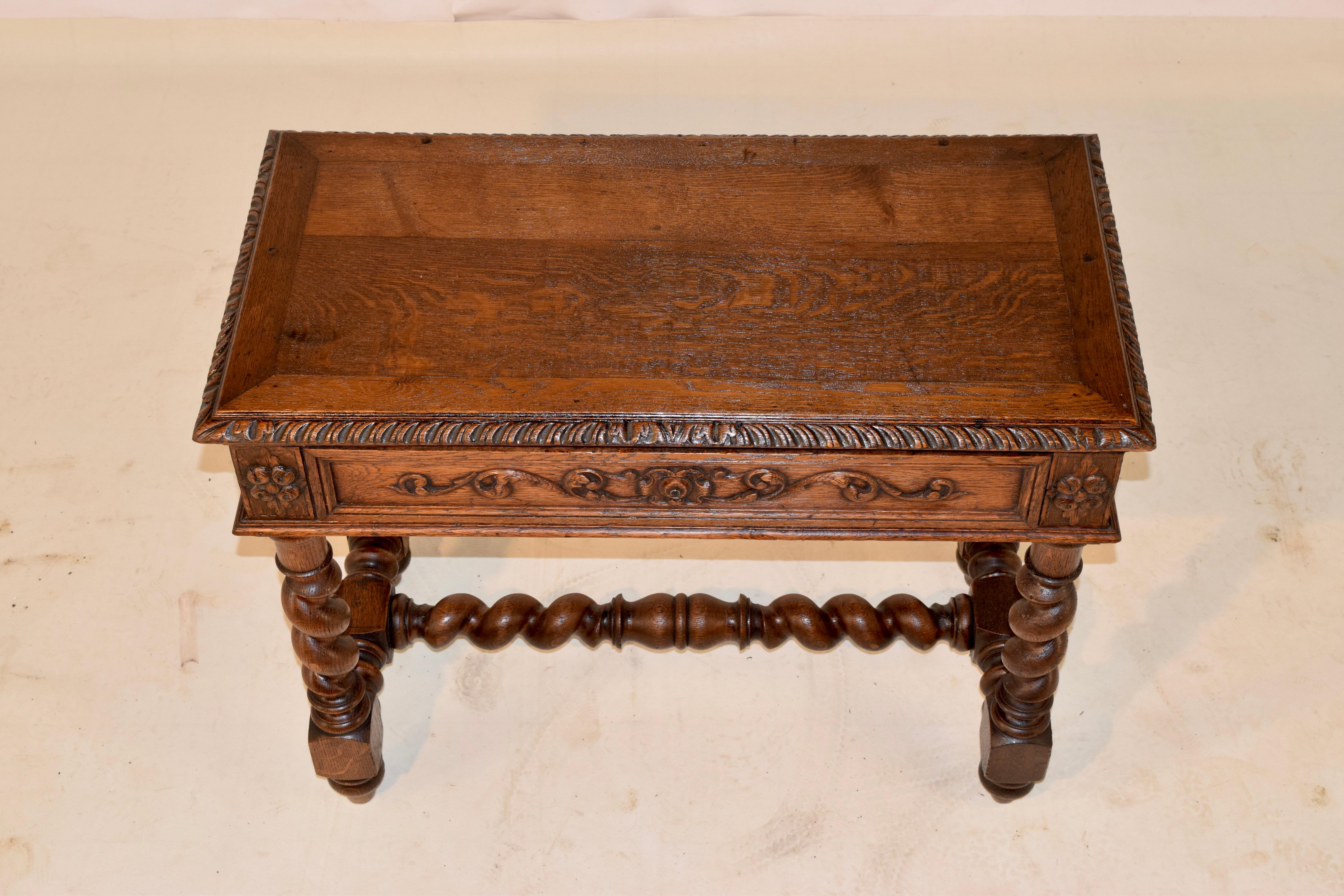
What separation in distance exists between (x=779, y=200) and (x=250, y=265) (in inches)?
33.4

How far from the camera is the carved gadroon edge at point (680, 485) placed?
2.12 m

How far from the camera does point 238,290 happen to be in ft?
7.35

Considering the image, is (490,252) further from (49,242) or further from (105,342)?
(49,242)

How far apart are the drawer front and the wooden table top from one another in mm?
63

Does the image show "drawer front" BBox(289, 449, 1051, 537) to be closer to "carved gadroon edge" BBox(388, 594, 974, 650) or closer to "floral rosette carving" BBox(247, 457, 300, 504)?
"floral rosette carving" BBox(247, 457, 300, 504)

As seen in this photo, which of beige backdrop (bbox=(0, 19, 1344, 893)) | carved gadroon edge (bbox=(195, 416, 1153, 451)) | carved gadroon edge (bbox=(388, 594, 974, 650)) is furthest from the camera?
carved gadroon edge (bbox=(388, 594, 974, 650))

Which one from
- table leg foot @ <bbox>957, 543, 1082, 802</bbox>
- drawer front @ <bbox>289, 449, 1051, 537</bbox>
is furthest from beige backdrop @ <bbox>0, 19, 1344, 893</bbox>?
drawer front @ <bbox>289, 449, 1051, 537</bbox>

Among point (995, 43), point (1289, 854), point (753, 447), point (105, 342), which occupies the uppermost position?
point (753, 447)

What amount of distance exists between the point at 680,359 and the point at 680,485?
7.3 inches

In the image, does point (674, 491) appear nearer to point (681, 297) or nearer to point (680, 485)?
point (680, 485)

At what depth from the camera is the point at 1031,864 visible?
2521 millimetres

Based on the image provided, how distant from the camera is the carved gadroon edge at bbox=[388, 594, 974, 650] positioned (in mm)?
2660

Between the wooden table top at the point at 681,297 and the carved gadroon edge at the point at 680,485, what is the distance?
9 centimetres

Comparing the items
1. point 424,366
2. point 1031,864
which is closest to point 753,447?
point 424,366
